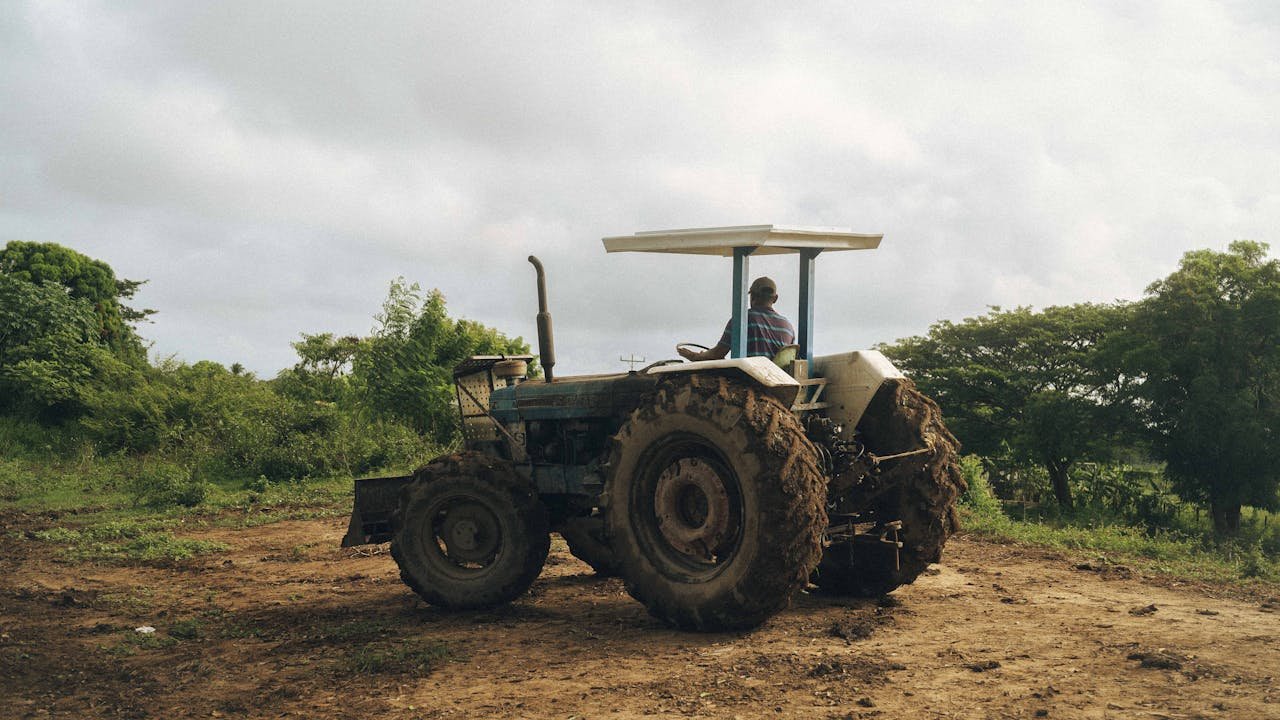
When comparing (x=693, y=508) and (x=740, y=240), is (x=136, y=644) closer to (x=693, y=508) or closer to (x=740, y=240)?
(x=693, y=508)

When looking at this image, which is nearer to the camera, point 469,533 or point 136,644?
A: point 136,644

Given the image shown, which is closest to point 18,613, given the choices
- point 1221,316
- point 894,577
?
point 894,577

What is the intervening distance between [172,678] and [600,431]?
11.0 feet

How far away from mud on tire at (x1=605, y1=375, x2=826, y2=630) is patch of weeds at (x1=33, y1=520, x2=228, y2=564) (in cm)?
675

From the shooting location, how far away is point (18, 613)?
7.34 metres

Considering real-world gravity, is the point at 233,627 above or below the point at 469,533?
below

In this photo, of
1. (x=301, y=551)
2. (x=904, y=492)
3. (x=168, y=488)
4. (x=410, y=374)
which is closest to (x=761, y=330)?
(x=904, y=492)

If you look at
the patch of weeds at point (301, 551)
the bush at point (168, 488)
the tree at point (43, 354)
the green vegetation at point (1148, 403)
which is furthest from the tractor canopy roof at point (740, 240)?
the tree at point (43, 354)

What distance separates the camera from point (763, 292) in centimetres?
671

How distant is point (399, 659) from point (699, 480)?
7.03 feet

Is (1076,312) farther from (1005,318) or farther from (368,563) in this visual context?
(368,563)

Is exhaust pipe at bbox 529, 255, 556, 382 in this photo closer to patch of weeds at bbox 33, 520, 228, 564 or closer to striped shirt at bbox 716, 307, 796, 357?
striped shirt at bbox 716, 307, 796, 357

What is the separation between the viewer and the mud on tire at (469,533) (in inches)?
264

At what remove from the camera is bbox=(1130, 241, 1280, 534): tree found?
2481 centimetres
